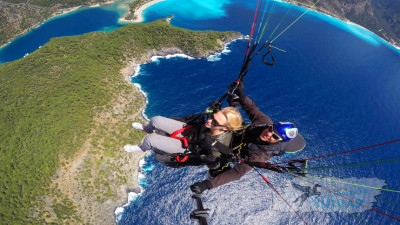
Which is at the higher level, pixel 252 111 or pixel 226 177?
pixel 252 111

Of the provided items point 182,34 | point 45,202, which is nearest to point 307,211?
point 45,202

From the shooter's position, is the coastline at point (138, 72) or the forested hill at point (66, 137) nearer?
the forested hill at point (66, 137)

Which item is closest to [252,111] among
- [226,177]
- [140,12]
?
[226,177]

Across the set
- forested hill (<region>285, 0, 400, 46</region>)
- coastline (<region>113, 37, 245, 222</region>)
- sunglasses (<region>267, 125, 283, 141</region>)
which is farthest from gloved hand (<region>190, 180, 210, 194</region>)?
forested hill (<region>285, 0, 400, 46</region>)

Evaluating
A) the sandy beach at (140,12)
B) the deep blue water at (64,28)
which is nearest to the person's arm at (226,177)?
the deep blue water at (64,28)

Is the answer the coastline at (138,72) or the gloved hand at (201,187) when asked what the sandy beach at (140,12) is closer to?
the coastline at (138,72)

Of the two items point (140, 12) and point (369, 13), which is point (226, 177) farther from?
point (369, 13)

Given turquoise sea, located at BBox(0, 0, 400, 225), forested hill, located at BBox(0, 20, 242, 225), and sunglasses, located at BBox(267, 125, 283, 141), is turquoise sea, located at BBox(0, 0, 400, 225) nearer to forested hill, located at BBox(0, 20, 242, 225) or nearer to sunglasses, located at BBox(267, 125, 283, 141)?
forested hill, located at BBox(0, 20, 242, 225)
